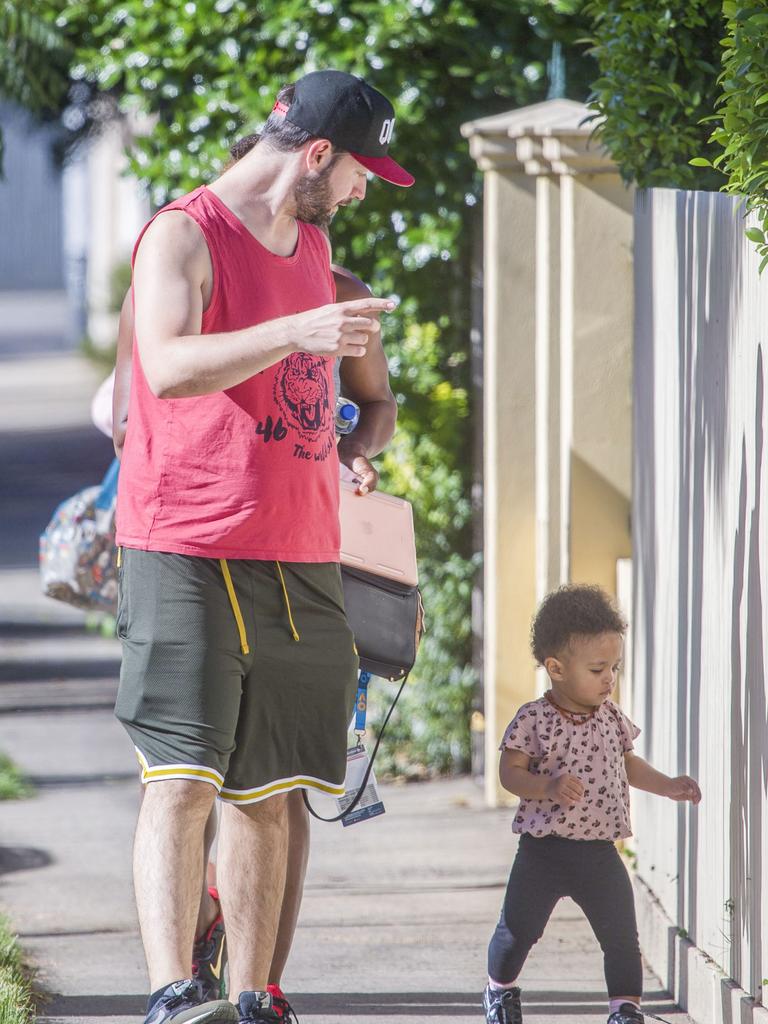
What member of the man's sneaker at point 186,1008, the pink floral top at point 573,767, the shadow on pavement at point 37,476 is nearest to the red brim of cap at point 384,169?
the pink floral top at point 573,767

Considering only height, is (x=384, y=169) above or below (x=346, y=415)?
above

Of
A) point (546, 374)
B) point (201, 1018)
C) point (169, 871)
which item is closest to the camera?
point (201, 1018)

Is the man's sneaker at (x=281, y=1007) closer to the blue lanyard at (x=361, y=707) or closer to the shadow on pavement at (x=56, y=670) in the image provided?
the blue lanyard at (x=361, y=707)

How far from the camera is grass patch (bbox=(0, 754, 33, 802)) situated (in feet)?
21.6

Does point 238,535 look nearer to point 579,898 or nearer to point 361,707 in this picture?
point 361,707

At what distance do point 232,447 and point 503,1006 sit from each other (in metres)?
1.41

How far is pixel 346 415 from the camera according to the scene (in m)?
3.93

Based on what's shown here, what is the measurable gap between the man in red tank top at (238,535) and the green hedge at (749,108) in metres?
0.68

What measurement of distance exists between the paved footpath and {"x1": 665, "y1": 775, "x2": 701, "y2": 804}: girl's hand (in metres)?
0.66

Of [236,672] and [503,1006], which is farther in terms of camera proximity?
[503,1006]

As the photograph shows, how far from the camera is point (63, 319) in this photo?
4422 centimetres

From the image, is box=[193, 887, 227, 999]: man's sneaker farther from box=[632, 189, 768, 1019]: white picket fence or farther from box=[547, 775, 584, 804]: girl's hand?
box=[632, 189, 768, 1019]: white picket fence

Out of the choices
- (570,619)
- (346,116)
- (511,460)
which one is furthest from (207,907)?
(511,460)

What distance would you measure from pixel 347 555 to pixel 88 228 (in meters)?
32.3
